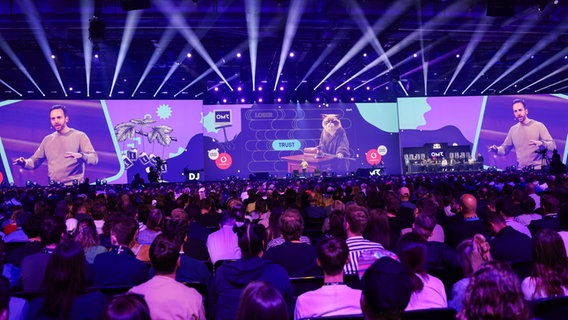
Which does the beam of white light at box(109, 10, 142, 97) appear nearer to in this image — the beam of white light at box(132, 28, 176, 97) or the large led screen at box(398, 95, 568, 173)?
the beam of white light at box(132, 28, 176, 97)

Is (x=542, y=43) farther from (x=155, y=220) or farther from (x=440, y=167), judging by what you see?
(x=155, y=220)

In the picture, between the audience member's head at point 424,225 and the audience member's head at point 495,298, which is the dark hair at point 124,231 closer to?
the audience member's head at point 424,225

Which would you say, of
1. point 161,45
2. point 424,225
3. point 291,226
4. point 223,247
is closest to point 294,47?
point 161,45

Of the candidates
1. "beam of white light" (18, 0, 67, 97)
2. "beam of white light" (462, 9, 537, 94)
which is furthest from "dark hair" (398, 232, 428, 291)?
"beam of white light" (462, 9, 537, 94)

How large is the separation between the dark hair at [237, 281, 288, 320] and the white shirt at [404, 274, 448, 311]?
5.53ft

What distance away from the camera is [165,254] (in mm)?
3473

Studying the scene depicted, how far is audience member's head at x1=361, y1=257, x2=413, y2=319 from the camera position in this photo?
199cm

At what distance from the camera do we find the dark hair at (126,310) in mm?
1809

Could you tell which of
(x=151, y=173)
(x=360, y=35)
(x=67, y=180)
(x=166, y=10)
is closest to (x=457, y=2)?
(x=360, y=35)

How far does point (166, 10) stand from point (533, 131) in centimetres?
2376

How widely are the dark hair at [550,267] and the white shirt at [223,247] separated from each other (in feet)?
11.0

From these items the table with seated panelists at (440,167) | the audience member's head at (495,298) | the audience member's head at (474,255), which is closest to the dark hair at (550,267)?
the audience member's head at (474,255)

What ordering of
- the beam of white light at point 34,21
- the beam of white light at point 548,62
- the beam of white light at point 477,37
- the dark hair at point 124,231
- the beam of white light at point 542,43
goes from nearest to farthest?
the dark hair at point 124,231 → the beam of white light at point 34,21 → the beam of white light at point 477,37 → the beam of white light at point 542,43 → the beam of white light at point 548,62

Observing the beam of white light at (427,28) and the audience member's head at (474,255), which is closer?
the audience member's head at (474,255)
